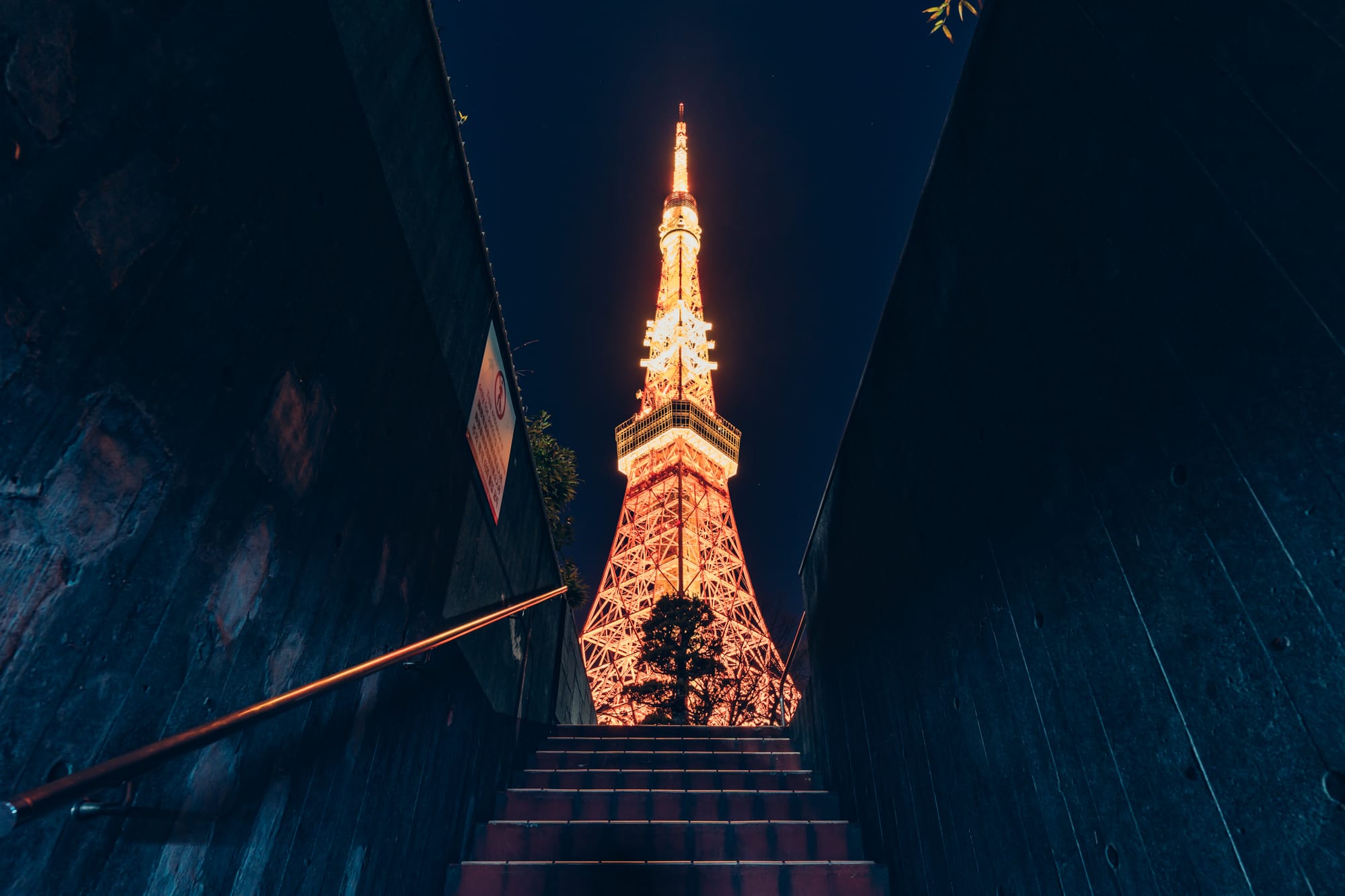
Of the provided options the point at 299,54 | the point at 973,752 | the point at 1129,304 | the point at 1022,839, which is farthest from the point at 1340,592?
the point at 299,54

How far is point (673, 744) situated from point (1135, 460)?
161 inches

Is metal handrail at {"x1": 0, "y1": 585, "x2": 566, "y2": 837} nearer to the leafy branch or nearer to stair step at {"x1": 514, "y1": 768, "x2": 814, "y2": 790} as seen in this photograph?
stair step at {"x1": 514, "y1": 768, "x2": 814, "y2": 790}

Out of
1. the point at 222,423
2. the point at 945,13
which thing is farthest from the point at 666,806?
the point at 945,13

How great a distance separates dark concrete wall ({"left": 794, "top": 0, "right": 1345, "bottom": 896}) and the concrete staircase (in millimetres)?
565

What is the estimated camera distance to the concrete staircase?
2688mm

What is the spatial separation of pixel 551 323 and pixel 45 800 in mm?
37147

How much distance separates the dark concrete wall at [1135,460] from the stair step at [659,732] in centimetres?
273

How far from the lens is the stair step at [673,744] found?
179 inches

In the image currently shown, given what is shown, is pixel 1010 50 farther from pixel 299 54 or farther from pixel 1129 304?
pixel 299 54

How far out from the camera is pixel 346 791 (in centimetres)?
190

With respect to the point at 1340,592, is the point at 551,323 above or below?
above

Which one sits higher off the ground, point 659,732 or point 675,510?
point 675,510

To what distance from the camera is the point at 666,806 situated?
3438 mm

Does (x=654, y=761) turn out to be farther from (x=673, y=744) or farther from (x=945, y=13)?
(x=945, y=13)
